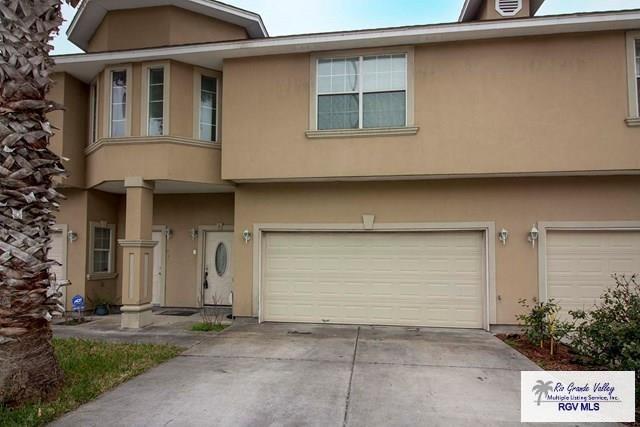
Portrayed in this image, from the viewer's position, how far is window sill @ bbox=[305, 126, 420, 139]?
8.70m

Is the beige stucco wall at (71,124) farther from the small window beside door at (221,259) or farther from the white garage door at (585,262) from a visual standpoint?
the white garage door at (585,262)

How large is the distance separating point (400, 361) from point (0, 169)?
5.78 metres

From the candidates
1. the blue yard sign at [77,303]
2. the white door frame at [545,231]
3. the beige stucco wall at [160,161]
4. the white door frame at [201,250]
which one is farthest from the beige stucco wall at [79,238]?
the white door frame at [545,231]

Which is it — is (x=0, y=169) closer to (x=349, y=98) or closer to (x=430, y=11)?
(x=349, y=98)

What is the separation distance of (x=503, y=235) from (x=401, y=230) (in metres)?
2.05

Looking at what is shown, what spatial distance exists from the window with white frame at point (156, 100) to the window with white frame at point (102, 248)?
10.9 feet

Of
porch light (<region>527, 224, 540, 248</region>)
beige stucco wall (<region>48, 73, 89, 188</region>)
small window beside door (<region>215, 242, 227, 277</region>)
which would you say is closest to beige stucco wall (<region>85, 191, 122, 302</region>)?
beige stucco wall (<region>48, 73, 89, 188</region>)

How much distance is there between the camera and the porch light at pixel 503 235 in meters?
8.91

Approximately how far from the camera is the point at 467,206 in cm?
911

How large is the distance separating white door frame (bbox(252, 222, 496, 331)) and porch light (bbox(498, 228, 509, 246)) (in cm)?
12

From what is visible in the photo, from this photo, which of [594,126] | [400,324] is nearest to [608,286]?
[594,126]

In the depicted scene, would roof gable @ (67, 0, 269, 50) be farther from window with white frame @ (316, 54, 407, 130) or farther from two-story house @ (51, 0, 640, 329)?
window with white frame @ (316, 54, 407, 130)

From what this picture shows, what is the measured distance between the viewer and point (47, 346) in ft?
16.8

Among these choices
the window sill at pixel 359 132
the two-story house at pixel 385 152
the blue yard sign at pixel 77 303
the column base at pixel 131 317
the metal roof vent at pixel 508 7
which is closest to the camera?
the two-story house at pixel 385 152
